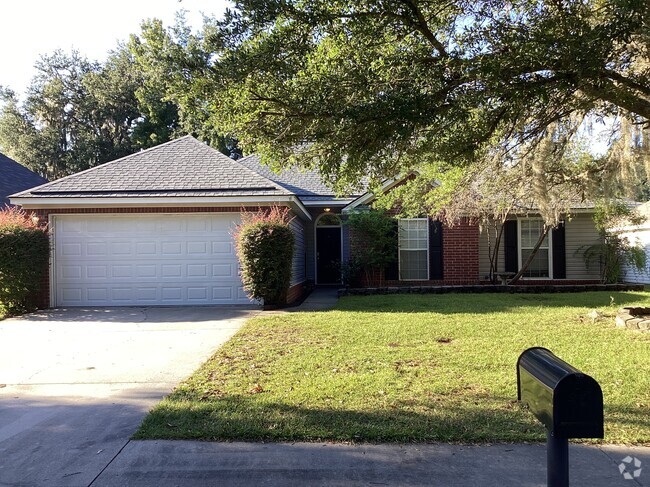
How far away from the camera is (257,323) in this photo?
986cm

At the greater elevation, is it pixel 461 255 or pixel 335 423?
pixel 461 255

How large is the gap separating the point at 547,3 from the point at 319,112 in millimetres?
3082

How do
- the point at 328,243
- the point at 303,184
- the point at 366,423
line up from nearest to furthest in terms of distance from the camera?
the point at 366,423 < the point at 303,184 < the point at 328,243

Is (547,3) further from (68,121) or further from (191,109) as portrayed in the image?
(68,121)

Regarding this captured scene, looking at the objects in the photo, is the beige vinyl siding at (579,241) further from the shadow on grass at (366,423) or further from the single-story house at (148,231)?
the shadow on grass at (366,423)

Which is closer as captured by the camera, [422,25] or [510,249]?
[422,25]

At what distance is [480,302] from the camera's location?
41.0 ft

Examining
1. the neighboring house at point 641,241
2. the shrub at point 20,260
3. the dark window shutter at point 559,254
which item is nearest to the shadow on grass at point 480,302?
the dark window shutter at point 559,254

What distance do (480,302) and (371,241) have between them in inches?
155

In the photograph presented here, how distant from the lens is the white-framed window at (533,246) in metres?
16.8

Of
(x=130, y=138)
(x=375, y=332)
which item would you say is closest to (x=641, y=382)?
(x=375, y=332)

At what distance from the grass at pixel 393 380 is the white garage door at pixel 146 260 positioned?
3287 millimetres

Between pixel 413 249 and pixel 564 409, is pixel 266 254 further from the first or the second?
pixel 564 409

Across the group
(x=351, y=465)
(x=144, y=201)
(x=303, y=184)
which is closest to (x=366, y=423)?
(x=351, y=465)
